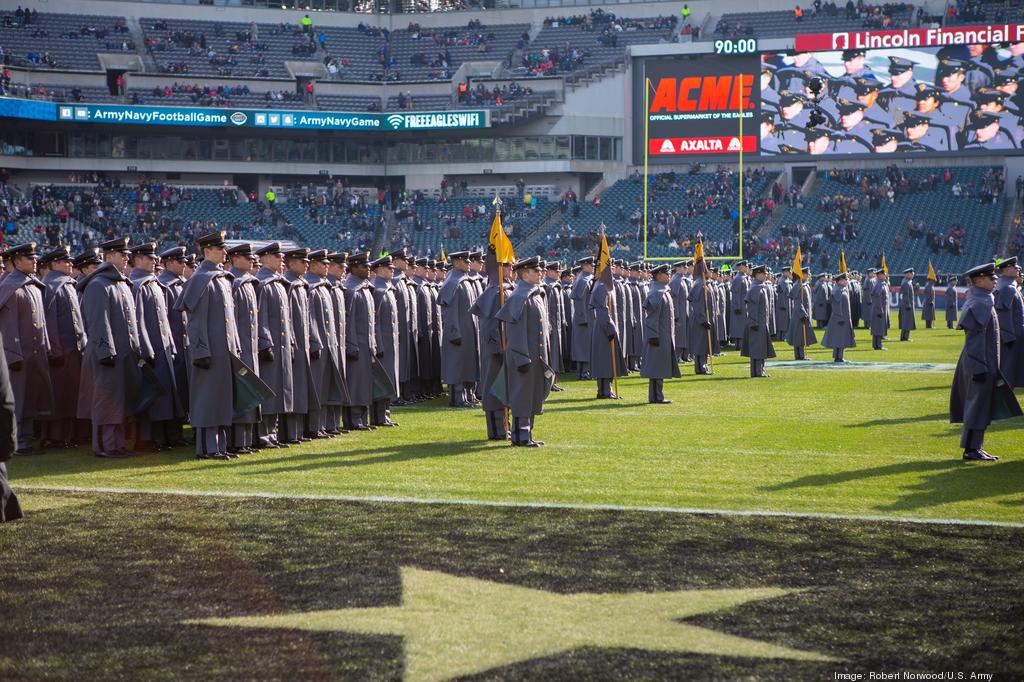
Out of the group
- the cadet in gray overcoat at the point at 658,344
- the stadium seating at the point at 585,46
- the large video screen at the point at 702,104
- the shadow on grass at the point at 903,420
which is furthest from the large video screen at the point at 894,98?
the shadow on grass at the point at 903,420

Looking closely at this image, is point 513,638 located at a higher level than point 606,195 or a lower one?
lower

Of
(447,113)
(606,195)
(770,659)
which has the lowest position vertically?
(770,659)

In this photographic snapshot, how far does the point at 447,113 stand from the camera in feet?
194

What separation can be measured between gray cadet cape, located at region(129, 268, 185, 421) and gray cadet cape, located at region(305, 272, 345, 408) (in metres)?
1.53

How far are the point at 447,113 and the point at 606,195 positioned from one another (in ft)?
28.4

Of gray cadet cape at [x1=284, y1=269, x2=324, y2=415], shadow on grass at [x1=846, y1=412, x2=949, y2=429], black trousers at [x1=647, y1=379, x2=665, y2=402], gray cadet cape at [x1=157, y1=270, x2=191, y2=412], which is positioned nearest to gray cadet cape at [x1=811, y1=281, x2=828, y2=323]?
black trousers at [x1=647, y1=379, x2=665, y2=402]

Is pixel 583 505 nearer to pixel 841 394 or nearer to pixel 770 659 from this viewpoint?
pixel 770 659

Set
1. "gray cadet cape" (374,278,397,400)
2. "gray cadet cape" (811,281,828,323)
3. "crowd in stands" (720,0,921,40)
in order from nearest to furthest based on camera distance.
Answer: "gray cadet cape" (374,278,397,400)
"gray cadet cape" (811,281,828,323)
"crowd in stands" (720,0,921,40)

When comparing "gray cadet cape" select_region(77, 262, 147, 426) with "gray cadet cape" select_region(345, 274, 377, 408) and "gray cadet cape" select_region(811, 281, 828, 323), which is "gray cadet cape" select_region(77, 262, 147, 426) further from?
"gray cadet cape" select_region(811, 281, 828, 323)

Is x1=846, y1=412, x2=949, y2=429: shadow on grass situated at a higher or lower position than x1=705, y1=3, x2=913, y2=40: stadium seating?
lower

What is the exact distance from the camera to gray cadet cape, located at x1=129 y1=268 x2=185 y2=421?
13.1 m

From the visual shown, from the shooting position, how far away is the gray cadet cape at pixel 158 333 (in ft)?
42.9

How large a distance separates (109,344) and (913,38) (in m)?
45.2

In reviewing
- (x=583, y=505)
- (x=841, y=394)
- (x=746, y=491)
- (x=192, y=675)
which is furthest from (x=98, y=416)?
(x=841, y=394)
